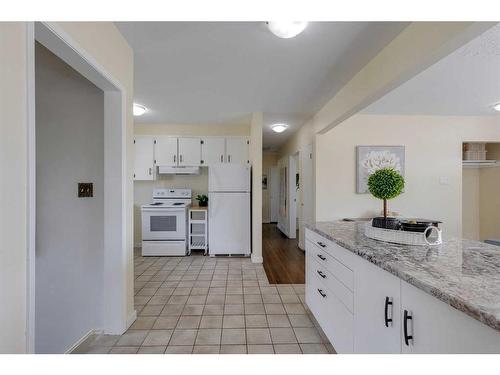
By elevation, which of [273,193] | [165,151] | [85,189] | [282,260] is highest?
[165,151]

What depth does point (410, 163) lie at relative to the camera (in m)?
3.97

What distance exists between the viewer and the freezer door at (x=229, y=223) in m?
4.16

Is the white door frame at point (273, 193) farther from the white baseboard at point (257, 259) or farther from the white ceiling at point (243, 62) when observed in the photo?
the white ceiling at point (243, 62)

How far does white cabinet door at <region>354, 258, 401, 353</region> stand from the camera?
102cm

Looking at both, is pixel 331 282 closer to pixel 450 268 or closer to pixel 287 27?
pixel 450 268

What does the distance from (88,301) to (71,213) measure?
2.32 ft

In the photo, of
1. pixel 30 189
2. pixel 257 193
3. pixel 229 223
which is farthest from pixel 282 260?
pixel 30 189

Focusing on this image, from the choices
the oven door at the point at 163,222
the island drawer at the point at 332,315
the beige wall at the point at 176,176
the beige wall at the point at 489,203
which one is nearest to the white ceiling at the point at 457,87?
the beige wall at the point at 489,203

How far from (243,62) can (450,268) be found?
7.05 feet

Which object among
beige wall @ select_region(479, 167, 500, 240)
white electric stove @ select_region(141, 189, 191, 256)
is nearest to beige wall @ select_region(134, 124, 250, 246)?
white electric stove @ select_region(141, 189, 191, 256)

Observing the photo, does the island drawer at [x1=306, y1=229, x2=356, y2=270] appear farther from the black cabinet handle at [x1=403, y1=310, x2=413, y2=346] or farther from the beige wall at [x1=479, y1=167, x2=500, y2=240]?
the beige wall at [x1=479, y1=167, x2=500, y2=240]

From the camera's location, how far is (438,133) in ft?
13.1
